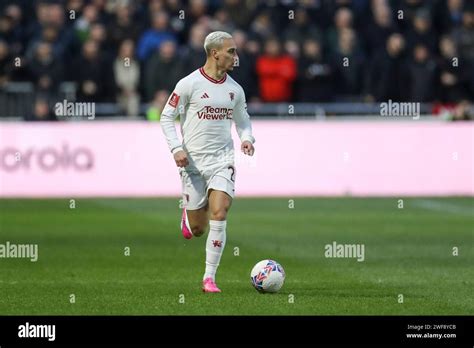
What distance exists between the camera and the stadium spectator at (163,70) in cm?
2891

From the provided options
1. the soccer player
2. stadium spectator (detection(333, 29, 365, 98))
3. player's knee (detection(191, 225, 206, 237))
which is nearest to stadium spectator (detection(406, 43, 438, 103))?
stadium spectator (detection(333, 29, 365, 98))

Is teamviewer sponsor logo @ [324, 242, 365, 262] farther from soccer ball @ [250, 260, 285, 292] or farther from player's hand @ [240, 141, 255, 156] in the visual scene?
player's hand @ [240, 141, 255, 156]

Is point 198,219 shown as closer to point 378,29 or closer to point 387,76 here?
point 387,76

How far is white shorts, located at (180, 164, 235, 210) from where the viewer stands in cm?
1444

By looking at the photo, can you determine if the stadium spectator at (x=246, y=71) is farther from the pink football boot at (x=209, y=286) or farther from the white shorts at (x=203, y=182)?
the pink football boot at (x=209, y=286)

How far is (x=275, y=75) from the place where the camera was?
29.4 metres

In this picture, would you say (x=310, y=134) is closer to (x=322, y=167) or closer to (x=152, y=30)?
(x=322, y=167)

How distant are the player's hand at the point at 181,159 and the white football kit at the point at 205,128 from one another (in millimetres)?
114

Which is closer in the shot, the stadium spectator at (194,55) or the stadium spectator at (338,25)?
the stadium spectator at (194,55)

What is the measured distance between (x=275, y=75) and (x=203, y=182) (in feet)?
49.0

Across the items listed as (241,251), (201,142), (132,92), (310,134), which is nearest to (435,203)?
(310,134)
